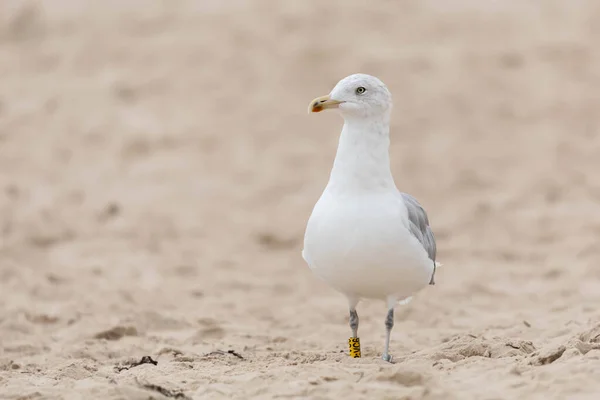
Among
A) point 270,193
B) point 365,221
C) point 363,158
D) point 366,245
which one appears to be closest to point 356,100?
point 363,158

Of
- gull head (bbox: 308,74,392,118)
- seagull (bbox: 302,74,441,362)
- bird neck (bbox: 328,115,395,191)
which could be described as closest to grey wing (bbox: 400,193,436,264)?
seagull (bbox: 302,74,441,362)

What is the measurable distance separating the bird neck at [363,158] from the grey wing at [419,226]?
19 cm

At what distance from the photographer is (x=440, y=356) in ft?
18.0

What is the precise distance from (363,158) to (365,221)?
363mm

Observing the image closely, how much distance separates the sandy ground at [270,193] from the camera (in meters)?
5.41

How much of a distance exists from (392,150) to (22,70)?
485cm

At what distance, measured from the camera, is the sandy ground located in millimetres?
5410

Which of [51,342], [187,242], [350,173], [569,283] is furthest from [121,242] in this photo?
[350,173]

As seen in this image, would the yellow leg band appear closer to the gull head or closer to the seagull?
the seagull

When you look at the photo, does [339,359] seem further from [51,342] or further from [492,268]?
[492,268]

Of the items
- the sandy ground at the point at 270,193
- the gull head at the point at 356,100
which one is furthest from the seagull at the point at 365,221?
the sandy ground at the point at 270,193

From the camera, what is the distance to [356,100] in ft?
17.5

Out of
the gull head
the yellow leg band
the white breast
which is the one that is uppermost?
the gull head

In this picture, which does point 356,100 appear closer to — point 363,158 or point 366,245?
point 363,158
